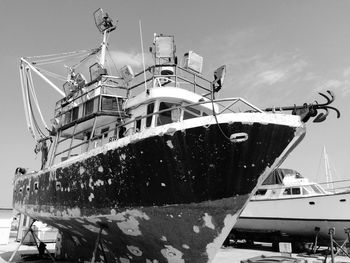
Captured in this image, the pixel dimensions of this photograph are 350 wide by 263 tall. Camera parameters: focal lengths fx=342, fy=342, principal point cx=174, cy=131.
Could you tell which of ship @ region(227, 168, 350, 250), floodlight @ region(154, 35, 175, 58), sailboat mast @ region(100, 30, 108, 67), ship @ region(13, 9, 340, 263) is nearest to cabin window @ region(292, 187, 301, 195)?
ship @ region(227, 168, 350, 250)

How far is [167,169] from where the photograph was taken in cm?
720

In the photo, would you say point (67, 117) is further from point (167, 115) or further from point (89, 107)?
point (167, 115)

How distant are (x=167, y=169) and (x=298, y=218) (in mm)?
10492

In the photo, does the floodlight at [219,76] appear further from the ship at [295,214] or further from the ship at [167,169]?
the ship at [295,214]

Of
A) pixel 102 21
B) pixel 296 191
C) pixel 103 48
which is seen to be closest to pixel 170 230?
pixel 103 48

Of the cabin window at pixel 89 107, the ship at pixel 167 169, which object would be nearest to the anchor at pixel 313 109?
the ship at pixel 167 169

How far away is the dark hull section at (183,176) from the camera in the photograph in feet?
22.9

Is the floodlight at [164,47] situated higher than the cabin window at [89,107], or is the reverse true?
the floodlight at [164,47]

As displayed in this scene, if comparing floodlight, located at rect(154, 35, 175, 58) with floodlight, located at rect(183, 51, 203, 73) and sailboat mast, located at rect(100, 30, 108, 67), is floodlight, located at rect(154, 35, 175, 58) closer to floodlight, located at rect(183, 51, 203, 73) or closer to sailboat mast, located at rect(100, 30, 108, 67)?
floodlight, located at rect(183, 51, 203, 73)

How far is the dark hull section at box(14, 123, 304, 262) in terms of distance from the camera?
6.97 meters

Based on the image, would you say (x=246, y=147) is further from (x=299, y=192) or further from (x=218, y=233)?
(x=299, y=192)

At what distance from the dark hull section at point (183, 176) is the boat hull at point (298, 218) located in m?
8.68

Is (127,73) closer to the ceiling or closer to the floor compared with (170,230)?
closer to the ceiling

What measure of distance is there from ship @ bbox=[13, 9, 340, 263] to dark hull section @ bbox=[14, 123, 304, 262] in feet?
0.07
